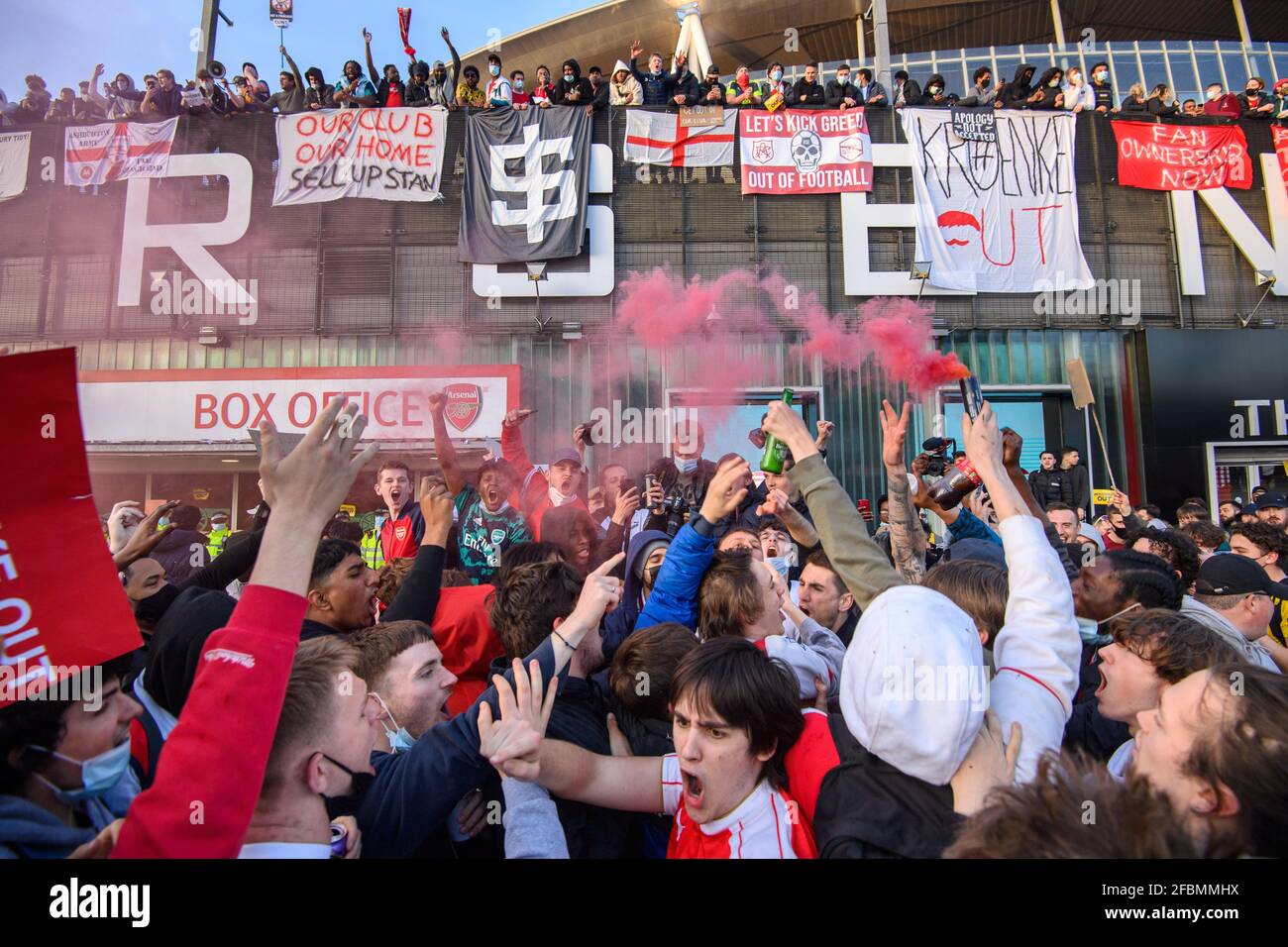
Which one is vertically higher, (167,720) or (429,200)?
(429,200)

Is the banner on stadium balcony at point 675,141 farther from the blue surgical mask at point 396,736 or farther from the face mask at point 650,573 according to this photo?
the blue surgical mask at point 396,736

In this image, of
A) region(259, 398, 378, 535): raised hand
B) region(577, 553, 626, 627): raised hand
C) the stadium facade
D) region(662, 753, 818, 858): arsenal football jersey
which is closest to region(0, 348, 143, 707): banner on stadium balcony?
region(259, 398, 378, 535): raised hand

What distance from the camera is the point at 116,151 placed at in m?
11.6

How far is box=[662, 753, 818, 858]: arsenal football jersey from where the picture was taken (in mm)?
1859

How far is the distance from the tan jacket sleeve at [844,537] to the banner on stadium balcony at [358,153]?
1141 cm

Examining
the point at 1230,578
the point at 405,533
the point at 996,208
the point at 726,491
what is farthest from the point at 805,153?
the point at 726,491

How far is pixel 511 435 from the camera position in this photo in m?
6.01

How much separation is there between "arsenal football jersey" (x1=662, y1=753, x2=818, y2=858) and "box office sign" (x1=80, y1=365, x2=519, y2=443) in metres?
9.94

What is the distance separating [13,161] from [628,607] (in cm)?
1344

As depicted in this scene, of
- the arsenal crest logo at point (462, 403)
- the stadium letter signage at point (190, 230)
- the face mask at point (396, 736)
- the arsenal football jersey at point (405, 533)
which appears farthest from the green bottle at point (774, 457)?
the stadium letter signage at point (190, 230)

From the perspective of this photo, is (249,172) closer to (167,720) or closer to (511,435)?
(511,435)

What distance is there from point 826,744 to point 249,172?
1304 cm
